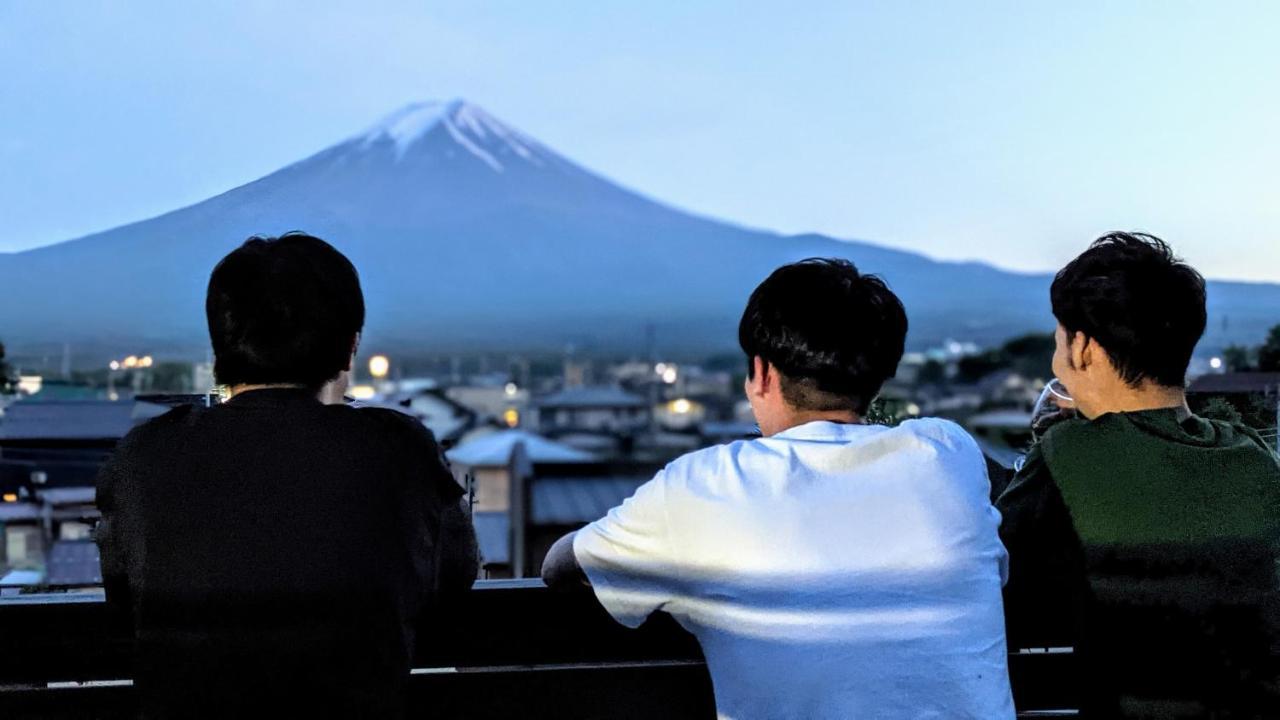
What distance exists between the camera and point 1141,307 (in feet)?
3.89

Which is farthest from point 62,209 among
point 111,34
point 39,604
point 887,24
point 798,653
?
point 887,24

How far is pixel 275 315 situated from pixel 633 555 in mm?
456

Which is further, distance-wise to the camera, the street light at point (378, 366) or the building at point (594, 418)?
the building at point (594, 418)

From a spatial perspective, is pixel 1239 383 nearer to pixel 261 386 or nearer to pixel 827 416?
pixel 827 416

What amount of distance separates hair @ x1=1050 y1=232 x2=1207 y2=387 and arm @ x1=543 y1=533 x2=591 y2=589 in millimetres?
683

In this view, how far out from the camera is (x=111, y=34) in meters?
2.14

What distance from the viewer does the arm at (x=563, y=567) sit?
1143 mm

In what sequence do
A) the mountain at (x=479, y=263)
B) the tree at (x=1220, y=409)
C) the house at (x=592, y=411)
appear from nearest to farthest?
the tree at (x=1220, y=409) < the mountain at (x=479, y=263) < the house at (x=592, y=411)

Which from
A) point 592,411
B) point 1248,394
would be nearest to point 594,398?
point 592,411

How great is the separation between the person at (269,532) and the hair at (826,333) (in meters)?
0.40

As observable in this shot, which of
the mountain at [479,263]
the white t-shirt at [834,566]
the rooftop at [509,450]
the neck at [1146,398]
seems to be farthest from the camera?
the rooftop at [509,450]

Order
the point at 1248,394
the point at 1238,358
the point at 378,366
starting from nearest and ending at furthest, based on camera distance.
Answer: the point at 1248,394
the point at 1238,358
the point at 378,366

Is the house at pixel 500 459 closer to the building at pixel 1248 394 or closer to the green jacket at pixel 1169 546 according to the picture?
the building at pixel 1248 394

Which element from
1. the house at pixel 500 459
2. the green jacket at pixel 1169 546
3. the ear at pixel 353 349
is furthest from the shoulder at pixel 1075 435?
the house at pixel 500 459
